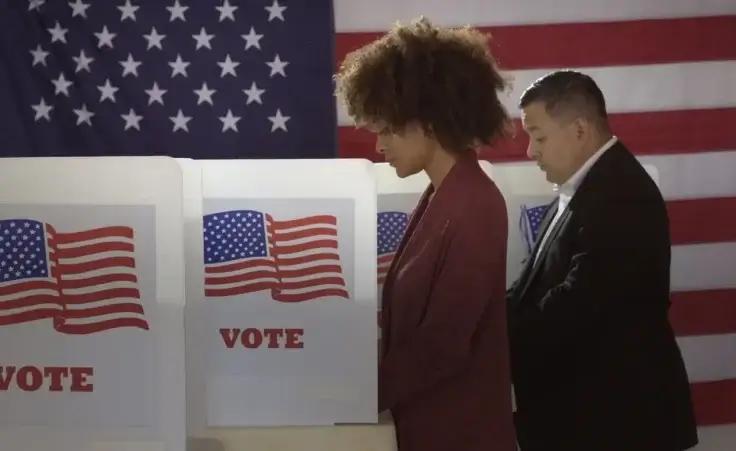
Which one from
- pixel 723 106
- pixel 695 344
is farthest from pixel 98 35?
pixel 695 344

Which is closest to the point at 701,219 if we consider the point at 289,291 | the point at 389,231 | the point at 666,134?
the point at 666,134

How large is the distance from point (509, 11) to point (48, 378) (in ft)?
4.59

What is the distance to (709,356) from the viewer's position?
222 centimetres

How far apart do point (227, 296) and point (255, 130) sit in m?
0.83

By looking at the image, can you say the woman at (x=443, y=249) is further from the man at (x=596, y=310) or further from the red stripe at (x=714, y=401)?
the red stripe at (x=714, y=401)

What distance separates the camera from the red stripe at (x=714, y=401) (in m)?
2.24

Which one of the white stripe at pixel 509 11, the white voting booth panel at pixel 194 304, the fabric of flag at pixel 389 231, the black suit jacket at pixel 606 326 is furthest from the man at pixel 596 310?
the white voting booth panel at pixel 194 304

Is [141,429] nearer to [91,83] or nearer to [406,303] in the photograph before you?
[406,303]

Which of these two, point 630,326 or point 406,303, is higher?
point 406,303

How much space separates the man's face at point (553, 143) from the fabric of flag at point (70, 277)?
943 mm

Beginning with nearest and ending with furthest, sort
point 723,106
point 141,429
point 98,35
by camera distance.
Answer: point 141,429 → point 98,35 → point 723,106

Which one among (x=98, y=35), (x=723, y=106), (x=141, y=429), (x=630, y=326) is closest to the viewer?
(x=141, y=429)

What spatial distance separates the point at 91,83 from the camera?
78.6 inches

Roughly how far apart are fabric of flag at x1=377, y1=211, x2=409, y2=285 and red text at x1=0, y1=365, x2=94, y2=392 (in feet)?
1.96
